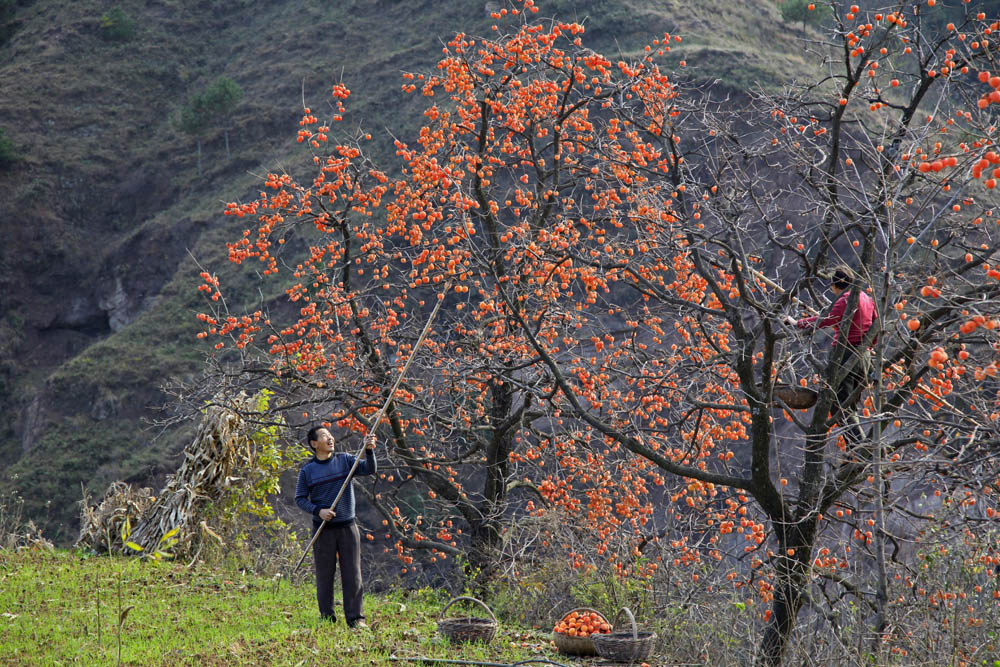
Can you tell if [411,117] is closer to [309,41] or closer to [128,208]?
[309,41]

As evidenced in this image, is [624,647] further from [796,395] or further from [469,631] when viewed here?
[796,395]

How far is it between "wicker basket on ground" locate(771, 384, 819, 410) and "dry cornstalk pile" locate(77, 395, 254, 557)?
6.39m

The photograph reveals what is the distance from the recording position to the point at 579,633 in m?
6.24

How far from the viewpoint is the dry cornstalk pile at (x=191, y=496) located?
9.66 metres

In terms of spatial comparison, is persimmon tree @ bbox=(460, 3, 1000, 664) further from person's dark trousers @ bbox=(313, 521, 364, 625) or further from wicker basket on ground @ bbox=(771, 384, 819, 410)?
person's dark trousers @ bbox=(313, 521, 364, 625)

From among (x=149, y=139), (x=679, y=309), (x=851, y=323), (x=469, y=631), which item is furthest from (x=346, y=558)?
(x=149, y=139)

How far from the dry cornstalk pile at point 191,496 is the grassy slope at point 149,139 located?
1426 cm

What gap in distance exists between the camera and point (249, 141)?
3753 cm

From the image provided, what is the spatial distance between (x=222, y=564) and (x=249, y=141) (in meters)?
31.5

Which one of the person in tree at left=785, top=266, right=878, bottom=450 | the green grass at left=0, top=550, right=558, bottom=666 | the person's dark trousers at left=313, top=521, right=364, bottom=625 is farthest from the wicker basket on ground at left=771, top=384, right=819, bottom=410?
the person's dark trousers at left=313, top=521, right=364, bottom=625

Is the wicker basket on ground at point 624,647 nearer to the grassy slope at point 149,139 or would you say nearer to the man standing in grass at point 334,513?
the man standing in grass at point 334,513

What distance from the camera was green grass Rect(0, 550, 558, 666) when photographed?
595 centimetres

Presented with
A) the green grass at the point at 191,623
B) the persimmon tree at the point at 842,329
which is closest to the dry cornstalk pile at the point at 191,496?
the green grass at the point at 191,623

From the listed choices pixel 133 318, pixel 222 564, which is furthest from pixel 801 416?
pixel 133 318
